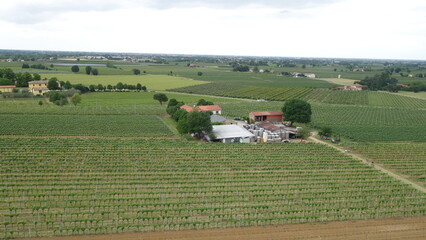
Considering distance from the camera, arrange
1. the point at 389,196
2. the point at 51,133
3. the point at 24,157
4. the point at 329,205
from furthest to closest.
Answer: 1. the point at 51,133
2. the point at 24,157
3. the point at 389,196
4. the point at 329,205

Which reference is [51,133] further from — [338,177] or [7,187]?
[338,177]

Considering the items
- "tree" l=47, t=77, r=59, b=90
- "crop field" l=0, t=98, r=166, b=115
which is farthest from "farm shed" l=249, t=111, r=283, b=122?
→ "tree" l=47, t=77, r=59, b=90

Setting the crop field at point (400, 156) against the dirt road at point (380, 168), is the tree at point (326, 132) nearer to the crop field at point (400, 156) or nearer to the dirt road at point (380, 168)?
the dirt road at point (380, 168)

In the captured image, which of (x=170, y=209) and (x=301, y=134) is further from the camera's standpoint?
(x=301, y=134)

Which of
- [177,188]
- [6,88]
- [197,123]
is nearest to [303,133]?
[197,123]

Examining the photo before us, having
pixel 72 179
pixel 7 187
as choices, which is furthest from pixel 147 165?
pixel 7 187
